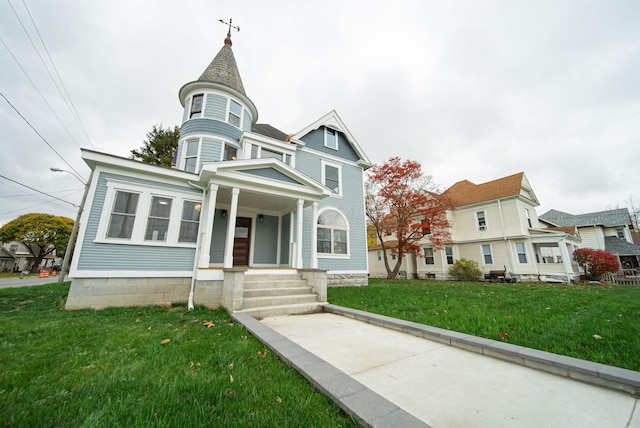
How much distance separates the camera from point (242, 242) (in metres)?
9.90

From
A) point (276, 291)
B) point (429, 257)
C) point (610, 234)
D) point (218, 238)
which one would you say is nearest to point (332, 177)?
point (218, 238)

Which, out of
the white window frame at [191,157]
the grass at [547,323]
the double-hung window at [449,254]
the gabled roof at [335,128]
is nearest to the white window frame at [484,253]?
the double-hung window at [449,254]

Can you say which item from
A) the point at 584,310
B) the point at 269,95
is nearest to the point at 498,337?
the point at 584,310

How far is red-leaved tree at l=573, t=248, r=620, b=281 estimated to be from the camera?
1548 cm

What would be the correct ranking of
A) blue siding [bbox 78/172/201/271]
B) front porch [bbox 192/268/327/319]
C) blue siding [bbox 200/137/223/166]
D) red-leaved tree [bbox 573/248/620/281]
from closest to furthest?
front porch [bbox 192/268/327/319]
blue siding [bbox 78/172/201/271]
blue siding [bbox 200/137/223/166]
red-leaved tree [bbox 573/248/620/281]

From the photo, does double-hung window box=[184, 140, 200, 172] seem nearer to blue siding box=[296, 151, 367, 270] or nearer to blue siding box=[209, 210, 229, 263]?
blue siding box=[209, 210, 229, 263]

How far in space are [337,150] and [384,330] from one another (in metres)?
10.0

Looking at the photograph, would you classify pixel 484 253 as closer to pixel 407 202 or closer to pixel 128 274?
pixel 407 202

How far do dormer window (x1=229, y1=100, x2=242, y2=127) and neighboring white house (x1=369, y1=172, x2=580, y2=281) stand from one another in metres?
15.8

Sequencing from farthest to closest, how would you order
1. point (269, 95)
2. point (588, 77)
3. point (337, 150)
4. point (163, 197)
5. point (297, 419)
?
point (269, 95) < point (337, 150) < point (588, 77) < point (163, 197) < point (297, 419)

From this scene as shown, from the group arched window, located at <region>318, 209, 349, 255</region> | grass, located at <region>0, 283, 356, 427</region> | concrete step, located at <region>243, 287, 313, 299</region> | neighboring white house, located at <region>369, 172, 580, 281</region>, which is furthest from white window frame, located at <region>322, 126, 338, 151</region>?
neighboring white house, located at <region>369, 172, 580, 281</region>

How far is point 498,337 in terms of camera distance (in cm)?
345

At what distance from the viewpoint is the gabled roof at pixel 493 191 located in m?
17.5

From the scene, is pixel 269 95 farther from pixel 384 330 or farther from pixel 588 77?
pixel 384 330
